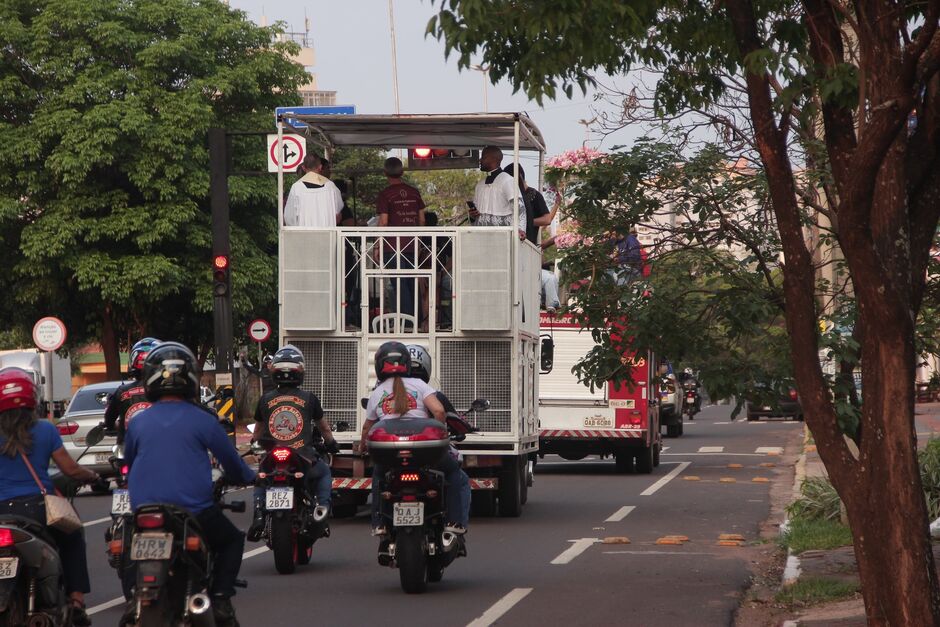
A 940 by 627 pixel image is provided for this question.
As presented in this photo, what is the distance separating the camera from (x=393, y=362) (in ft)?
38.5

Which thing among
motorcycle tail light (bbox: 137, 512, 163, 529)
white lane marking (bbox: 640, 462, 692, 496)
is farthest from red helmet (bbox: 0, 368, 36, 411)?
white lane marking (bbox: 640, 462, 692, 496)

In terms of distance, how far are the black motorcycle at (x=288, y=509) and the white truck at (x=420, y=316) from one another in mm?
3659

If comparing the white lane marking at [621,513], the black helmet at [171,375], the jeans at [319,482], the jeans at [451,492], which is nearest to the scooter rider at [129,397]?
the jeans at [319,482]

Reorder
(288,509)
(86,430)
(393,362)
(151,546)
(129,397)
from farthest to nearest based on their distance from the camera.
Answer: (86,430), (288,509), (393,362), (129,397), (151,546)

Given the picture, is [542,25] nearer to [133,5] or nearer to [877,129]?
[877,129]

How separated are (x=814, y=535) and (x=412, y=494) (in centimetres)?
456

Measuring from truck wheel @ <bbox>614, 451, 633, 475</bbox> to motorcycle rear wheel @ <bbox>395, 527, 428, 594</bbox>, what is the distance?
14.4 meters

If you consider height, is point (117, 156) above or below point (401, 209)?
above

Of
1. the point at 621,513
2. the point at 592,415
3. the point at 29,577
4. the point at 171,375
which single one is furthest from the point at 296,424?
the point at 592,415

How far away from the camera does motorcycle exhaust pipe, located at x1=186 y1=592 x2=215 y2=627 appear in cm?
692

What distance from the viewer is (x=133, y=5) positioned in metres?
39.6

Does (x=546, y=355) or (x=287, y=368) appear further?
(x=546, y=355)

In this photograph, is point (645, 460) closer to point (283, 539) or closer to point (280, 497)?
point (283, 539)

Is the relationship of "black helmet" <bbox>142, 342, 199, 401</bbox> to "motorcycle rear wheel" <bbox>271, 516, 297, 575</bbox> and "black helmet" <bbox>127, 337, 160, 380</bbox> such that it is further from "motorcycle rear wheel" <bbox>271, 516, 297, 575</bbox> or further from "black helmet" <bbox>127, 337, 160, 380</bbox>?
"motorcycle rear wheel" <bbox>271, 516, 297, 575</bbox>
